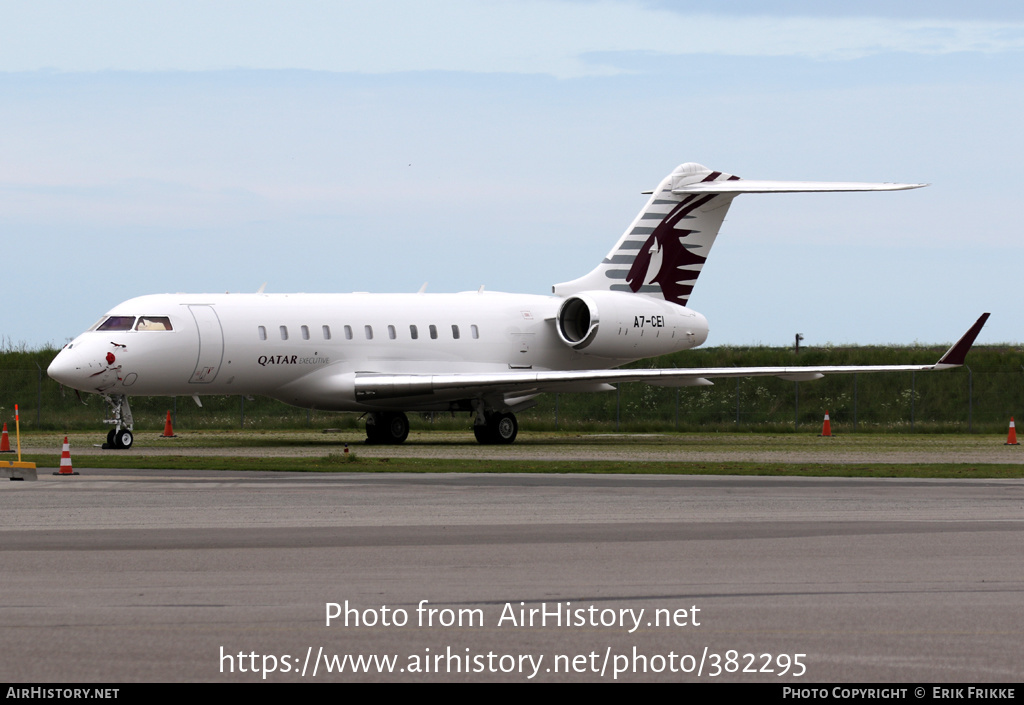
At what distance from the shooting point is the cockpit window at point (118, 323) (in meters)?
29.1

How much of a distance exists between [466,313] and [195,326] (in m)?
7.01

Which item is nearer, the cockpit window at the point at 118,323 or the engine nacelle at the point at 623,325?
the cockpit window at the point at 118,323

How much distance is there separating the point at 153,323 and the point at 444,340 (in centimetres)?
706

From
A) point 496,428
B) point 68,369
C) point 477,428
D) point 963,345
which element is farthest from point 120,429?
point 963,345

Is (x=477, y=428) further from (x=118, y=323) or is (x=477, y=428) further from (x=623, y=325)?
(x=118, y=323)

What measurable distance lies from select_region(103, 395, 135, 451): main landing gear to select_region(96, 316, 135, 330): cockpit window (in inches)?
57.3

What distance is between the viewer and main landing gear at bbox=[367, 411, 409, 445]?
108 ft

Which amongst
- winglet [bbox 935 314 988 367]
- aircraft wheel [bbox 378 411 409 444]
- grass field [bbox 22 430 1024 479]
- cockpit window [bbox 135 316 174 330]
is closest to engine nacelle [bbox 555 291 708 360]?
grass field [bbox 22 430 1024 479]

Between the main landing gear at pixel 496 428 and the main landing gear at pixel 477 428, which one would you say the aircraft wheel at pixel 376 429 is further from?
the main landing gear at pixel 496 428

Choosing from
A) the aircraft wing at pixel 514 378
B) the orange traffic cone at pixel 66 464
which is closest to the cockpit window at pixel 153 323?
the aircraft wing at pixel 514 378

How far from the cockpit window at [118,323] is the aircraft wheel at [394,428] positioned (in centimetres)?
656

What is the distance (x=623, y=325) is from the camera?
111 feet

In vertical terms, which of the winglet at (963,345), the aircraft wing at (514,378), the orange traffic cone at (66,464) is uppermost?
the winglet at (963,345)
